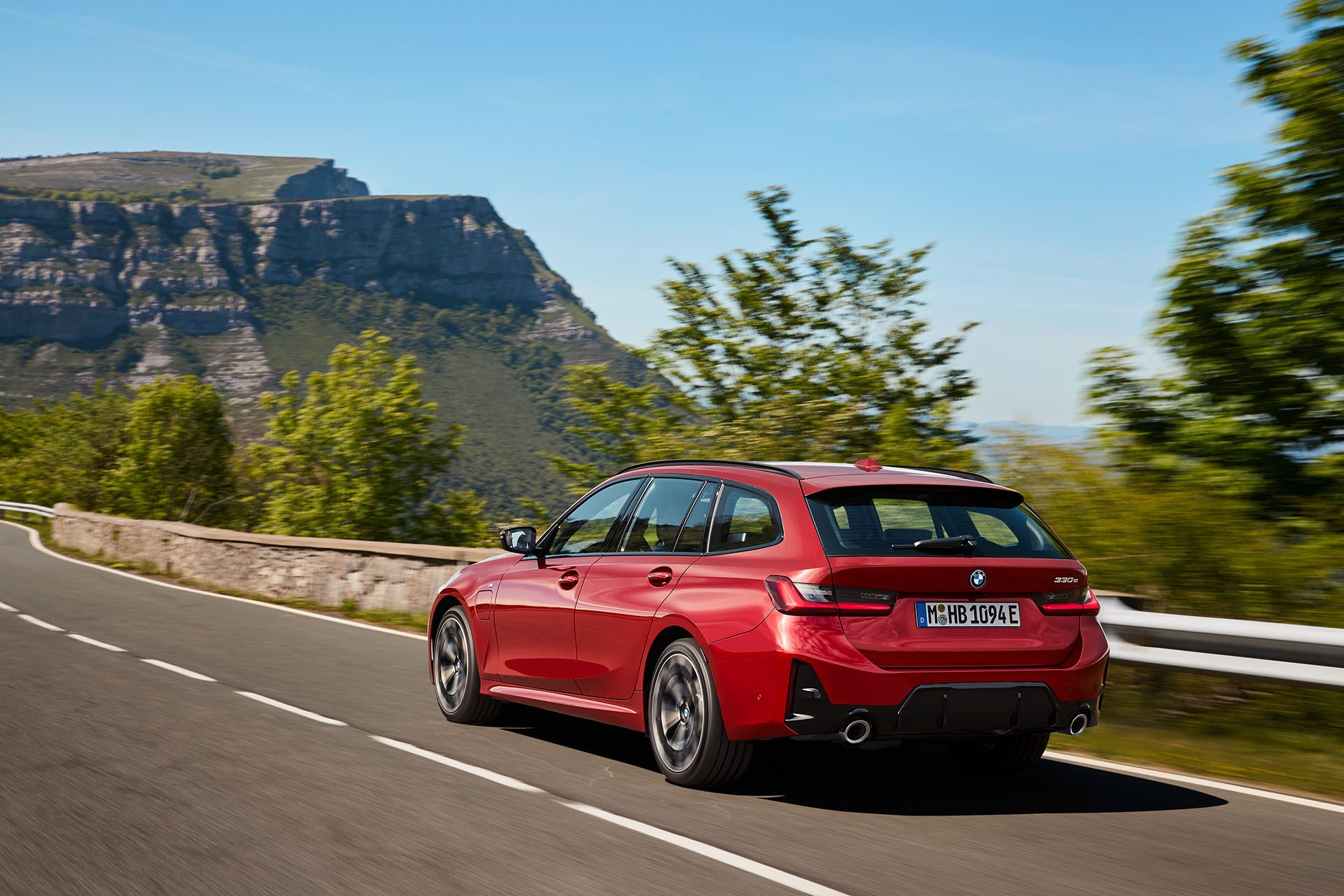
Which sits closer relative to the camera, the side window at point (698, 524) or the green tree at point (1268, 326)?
the side window at point (698, 524)

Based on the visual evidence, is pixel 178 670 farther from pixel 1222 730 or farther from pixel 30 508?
pixel 30 508

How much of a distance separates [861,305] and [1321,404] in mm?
15412

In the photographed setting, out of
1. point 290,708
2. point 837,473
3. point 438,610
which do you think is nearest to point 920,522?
point 837,473

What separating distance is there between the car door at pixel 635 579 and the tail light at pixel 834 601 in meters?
0.84

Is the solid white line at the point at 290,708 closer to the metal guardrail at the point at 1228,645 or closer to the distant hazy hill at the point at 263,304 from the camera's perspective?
the metal guardrail at the point at 1228,645

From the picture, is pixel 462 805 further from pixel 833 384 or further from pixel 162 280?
pixel 162 280

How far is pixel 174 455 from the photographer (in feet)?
229

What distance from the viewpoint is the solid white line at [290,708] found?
8172 millimetres

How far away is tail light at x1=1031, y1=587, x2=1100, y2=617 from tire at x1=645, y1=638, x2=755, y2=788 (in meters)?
1.48

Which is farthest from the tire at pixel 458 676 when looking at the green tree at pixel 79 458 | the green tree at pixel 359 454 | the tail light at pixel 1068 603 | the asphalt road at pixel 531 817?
the green tree at pixel 79 458

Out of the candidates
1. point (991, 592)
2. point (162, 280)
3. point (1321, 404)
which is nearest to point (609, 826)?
point (991, 592)

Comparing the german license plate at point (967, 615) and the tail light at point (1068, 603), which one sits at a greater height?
the tail light at point (1068, 603)

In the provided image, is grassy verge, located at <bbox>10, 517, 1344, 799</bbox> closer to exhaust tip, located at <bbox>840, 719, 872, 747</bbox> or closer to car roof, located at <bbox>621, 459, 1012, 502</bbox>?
car roof, located at <bbox>621, 459, 1012, 502</bbox>

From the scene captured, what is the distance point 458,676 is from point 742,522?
113 inches
